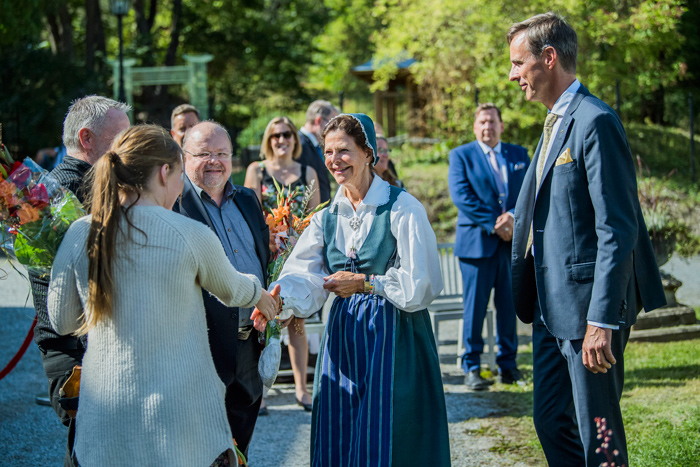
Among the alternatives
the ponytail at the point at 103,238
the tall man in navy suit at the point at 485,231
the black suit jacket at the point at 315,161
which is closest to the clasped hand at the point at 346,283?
the ponytail at the point at 103,238

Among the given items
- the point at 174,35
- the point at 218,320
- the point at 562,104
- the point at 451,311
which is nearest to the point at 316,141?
the point at 451,311

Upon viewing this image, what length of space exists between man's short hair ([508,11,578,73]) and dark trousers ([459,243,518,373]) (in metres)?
3.01

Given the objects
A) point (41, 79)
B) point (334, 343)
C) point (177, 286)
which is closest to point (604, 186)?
point (334, 343)

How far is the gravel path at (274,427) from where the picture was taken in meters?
4.48

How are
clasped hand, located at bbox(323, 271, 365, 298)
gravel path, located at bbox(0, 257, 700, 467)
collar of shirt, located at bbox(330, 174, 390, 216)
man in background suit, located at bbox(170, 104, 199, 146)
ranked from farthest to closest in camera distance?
man in background suit, located at bbox(170, 104, 199, 146) → gravel path, located at bbox(0, 257, 700, 467) → collar of shirt, located at bbox(330, 174, 390, 216) → clasped hand, located at bbox(323, 271, 365, 298)

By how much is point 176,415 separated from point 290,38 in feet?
74.4

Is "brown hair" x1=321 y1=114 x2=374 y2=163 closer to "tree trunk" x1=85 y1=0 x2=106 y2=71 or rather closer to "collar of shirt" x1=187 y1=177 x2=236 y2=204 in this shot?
"collar of shirt" x1=187 y1=177 x2=236 y2=204

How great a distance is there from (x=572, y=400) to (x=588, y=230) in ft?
2.61

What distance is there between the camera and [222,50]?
23.4 m

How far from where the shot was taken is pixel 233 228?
3.60 metres

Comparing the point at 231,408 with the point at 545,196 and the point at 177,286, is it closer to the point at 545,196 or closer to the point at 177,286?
the point at 177,286

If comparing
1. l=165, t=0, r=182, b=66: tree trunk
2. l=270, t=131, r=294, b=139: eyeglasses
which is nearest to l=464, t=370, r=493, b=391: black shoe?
l=270, t=131, r=294, b=139: eyeglasses

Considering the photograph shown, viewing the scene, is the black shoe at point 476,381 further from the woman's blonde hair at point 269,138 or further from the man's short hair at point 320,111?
the man's short hair at point 320,111

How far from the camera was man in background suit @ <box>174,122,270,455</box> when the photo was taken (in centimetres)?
343
